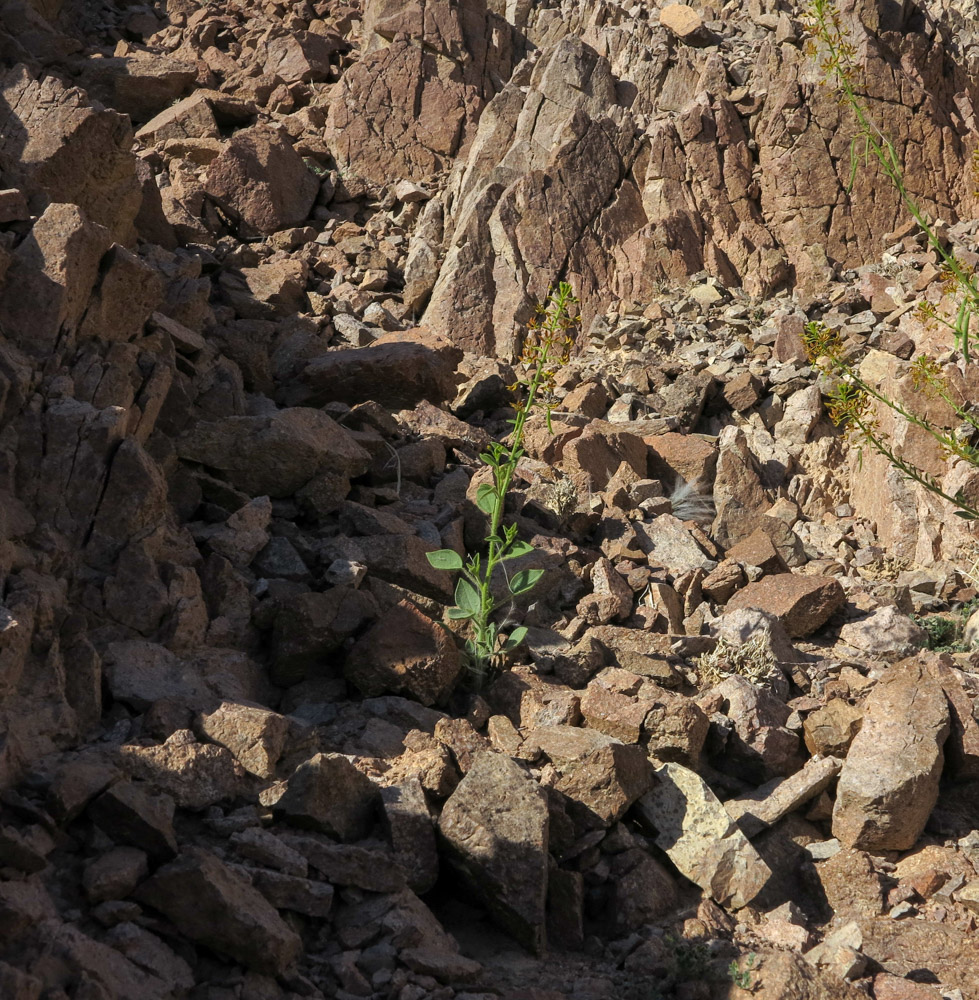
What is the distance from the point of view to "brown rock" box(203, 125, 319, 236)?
410 inches

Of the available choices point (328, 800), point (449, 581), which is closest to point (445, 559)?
point (449, 581)

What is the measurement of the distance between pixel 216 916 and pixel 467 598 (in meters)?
2.38

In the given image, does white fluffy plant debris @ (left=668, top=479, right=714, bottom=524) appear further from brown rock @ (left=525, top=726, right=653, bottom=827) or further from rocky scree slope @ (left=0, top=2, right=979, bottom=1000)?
brown rock @ (left=525, top=726, right=653, bottom=827)

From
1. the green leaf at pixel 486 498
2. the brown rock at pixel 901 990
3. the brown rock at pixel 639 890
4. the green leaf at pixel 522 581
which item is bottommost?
the brown rock at pixel 901 990

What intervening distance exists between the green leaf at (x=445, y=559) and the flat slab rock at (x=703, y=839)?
140cm

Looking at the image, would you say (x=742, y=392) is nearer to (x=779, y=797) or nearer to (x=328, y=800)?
(x=779, y=797)

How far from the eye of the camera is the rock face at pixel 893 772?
15.3 ft

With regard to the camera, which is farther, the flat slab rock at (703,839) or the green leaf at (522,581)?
the green leaf at (522,581)

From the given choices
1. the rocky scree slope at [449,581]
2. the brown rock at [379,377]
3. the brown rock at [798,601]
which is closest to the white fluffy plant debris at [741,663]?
the rocky scree slope at [449,581]

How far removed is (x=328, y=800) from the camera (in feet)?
12.7

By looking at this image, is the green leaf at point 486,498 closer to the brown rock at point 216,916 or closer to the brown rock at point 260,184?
the brown rock at point 216,916

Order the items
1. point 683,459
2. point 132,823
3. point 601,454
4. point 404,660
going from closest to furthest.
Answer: point 132,823 < point 404,660 < point 601,454 < point 683,459

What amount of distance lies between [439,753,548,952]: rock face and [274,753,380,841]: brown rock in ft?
1.10

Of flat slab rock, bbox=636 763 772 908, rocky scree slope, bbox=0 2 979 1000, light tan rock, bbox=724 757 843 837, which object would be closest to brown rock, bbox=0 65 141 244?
rocky scree slope, bbox=0 2 979 1000
